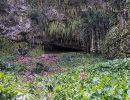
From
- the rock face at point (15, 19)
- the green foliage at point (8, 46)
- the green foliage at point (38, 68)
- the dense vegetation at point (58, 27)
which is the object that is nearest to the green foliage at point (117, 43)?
the dense vegetation at point (58, 27)

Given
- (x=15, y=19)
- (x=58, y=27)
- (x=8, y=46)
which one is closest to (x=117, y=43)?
(x=58, y=27)

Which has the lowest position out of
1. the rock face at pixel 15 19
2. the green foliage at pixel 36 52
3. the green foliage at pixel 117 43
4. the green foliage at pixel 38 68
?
the green foliage at pixel 36 52

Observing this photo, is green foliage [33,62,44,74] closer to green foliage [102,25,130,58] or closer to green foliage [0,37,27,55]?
green foliage [102,25,130,58]

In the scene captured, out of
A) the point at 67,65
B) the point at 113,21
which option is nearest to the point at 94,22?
the point at 113,21

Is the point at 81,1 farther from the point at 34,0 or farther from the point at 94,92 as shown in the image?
the point at 94,92

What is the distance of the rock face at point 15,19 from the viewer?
131ft

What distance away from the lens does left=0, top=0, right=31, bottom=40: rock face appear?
39.9 m

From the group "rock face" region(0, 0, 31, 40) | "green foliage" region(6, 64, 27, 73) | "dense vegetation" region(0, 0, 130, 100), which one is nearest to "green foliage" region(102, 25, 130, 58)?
"dense vegetation" region(0, 0, 130, 100)

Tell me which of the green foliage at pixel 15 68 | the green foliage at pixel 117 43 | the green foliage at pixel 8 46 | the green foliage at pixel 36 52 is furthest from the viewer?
the green foliage at pixel 36 52

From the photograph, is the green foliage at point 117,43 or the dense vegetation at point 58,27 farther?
the dense vegetation at point 58,27

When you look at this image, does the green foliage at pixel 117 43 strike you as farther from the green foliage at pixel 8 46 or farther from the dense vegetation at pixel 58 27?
the green foliage at pixel 8 46

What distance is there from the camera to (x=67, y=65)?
30016mm

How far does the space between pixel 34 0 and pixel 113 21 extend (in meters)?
9.74

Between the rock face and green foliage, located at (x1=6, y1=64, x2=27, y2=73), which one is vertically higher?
the rock face
